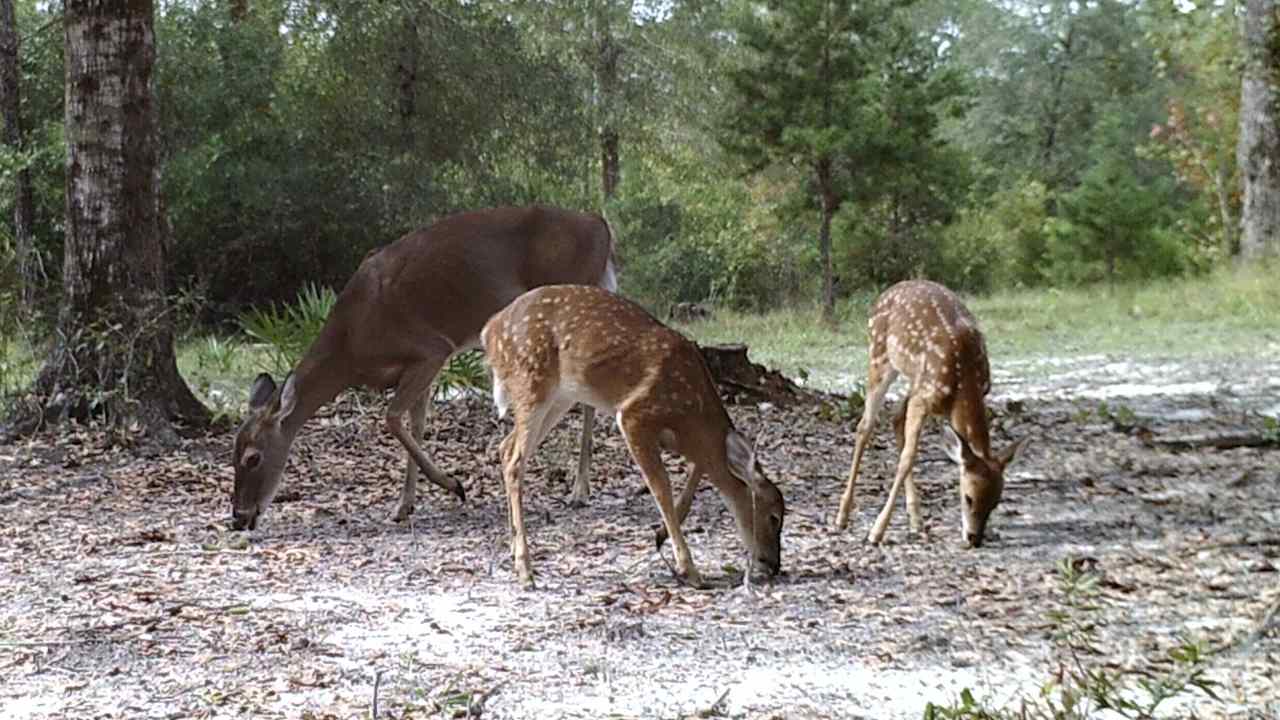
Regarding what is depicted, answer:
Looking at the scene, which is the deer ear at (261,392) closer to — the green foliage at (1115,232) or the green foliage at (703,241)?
the green foliage at (703,241)

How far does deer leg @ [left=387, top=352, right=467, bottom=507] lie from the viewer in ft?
23.2

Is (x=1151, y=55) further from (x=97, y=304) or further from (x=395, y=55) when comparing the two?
(x=97, y=304)

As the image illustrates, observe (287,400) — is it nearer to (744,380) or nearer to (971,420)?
(971,420)

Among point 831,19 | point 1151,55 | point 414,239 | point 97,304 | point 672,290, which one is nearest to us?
point 414,239

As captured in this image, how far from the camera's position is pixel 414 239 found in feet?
25.2

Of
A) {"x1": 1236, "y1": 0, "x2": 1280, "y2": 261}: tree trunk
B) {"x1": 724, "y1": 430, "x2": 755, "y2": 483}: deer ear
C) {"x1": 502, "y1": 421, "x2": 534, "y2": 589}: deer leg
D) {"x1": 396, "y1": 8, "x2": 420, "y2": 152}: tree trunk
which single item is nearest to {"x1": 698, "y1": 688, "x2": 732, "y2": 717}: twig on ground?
{"x1": 724, "y1": 430, "x2": 755, "y2": 483}: deer ear

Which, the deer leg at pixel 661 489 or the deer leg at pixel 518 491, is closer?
the deer leg at pixel 661 489

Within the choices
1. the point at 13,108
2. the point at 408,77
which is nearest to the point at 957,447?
the point at 13,108

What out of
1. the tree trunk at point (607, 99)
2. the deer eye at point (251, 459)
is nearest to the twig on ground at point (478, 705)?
the deer eye at point (251, 459)

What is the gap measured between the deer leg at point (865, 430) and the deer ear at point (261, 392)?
2.73 metres

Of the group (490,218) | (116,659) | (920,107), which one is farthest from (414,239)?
(920,107)

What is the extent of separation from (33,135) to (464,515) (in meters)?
12.2

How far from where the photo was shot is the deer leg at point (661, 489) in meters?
5.40

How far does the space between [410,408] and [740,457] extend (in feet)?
7.94
